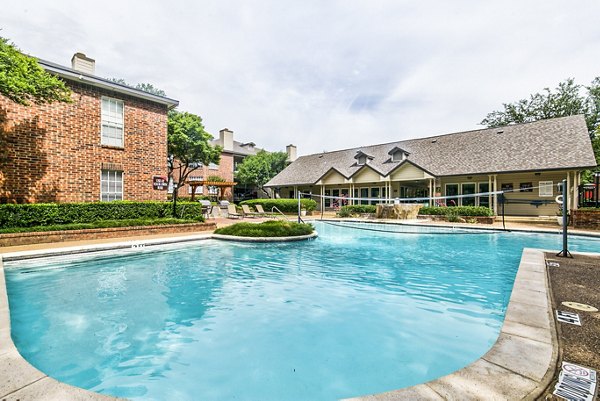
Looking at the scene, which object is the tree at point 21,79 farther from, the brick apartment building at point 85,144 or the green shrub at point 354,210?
the green shrub at point 354,210

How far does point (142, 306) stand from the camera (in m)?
5.38

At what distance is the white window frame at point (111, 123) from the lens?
50.6ft

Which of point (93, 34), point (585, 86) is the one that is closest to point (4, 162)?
point (93, 34)

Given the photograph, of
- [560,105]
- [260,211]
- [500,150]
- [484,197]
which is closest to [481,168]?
[484,197]

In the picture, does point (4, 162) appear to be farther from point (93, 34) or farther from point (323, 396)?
point (323, 396)

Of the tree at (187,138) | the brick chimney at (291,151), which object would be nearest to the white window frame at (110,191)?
the tree at (187,138)

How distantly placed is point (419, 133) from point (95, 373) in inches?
1502

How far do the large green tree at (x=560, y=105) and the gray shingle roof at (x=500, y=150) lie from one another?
12.1 m

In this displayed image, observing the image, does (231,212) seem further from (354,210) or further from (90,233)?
(90,233)

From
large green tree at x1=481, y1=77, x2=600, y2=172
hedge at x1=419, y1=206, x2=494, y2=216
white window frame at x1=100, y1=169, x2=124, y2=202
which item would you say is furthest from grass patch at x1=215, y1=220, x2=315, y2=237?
large green tree at x1=481, y1=77, x2=600, y2=172

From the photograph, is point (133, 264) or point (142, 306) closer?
point (142, 306)

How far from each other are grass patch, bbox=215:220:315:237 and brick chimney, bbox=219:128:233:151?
31133 mm

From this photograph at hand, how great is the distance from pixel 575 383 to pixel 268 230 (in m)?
11.0

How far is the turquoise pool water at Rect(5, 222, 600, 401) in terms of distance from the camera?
3.26 metres
